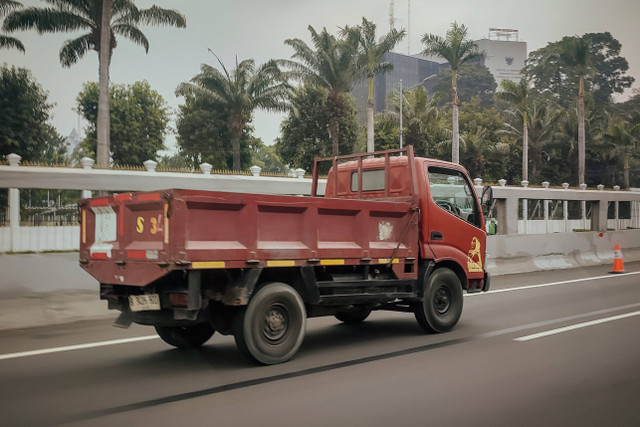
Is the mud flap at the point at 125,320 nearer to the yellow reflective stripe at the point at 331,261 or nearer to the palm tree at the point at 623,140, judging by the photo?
the yellow reflective stripe at the point at 331,261

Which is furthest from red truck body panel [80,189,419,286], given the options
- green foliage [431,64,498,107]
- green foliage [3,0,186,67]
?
green foliage [431,64,498,107]

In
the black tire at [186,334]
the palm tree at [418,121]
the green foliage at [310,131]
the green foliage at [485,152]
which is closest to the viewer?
the black tire at [186,334]

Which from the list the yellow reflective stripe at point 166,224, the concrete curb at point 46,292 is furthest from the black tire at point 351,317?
the yellow reflective stripe at point 166,224

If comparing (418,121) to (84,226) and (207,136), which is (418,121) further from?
(84,226)

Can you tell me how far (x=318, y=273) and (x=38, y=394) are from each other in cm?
317

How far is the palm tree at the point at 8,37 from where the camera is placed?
34594 mm

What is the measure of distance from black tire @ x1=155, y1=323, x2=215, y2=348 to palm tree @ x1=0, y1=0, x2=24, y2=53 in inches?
1291

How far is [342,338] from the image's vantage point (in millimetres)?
8500

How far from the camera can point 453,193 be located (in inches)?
368

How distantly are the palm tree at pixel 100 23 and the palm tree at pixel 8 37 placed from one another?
0.46 metres

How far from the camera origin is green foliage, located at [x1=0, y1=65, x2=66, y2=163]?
150 feet

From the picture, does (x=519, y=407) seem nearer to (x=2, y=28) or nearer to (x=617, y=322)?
(x=617, y=322)

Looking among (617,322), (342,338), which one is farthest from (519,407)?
(617,322)

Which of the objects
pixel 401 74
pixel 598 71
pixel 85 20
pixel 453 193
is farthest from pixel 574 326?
pixel 401 74
